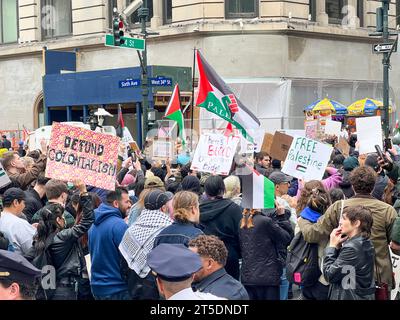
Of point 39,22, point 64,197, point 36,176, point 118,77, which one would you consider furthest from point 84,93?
point 64,197

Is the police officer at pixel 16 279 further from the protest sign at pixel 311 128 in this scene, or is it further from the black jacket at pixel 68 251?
the protest sign at pixel 311 128

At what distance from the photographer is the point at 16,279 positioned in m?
4.17

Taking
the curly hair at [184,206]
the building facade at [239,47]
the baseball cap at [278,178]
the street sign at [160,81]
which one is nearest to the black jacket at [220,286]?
the curly hair at [184,206]

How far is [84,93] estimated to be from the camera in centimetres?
3194

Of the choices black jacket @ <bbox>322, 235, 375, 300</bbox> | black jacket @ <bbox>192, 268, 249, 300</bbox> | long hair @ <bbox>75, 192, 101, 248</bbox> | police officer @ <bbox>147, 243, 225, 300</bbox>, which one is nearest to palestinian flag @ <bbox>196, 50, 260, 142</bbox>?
long hair @ <bbox>75, 192, 101, 248</bbox>

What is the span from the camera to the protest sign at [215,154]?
10.3 meters

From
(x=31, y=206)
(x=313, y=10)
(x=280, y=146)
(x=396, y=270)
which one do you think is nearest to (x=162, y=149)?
(x=280, y=146)

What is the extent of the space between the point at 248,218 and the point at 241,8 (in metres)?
23.1

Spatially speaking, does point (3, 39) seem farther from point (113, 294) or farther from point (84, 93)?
point (113, 294)

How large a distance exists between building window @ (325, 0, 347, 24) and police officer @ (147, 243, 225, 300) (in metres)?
28.9

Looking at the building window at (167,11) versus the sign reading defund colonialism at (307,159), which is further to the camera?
the building window at (167,11)

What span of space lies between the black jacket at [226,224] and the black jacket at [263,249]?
10 centimetres

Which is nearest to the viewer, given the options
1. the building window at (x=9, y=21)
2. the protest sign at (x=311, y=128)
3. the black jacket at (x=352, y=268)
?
the black jacket at (x=352, y=268)
